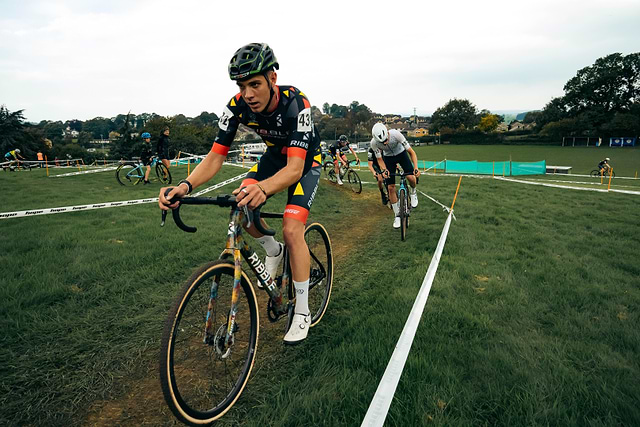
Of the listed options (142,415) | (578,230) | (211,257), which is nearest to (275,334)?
(142,415)

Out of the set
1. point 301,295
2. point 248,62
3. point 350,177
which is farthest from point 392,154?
point 350,177

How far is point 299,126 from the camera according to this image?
3256 mm

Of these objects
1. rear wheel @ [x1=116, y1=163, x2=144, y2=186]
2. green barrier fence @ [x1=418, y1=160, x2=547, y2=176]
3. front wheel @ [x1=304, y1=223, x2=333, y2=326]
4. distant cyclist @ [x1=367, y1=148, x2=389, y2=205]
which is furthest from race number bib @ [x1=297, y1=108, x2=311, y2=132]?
green barrier fence @ [x1=418, y1=160, x2=547, y2=176]

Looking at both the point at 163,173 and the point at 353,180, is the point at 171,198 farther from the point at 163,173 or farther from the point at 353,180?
the point at 163,173

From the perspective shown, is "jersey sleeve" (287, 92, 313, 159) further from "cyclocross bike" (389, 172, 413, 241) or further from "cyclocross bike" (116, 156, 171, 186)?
"cyclocross bike" (116, 156, 171, 186)

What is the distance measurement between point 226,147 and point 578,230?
319 inches

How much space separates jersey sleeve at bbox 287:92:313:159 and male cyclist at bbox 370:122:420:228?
5.18m

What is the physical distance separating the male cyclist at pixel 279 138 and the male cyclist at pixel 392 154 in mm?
4928

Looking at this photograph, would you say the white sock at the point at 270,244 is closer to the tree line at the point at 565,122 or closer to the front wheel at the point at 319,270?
the front wheel at the point at 319,270

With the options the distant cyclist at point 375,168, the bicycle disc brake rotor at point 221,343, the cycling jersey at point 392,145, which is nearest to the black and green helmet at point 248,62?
the bicycle disc brake rotor at point 221,343

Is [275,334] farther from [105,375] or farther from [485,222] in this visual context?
[485,222]

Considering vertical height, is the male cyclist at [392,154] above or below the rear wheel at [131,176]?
above

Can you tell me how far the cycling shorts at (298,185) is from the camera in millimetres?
3365

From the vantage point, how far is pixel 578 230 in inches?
302
